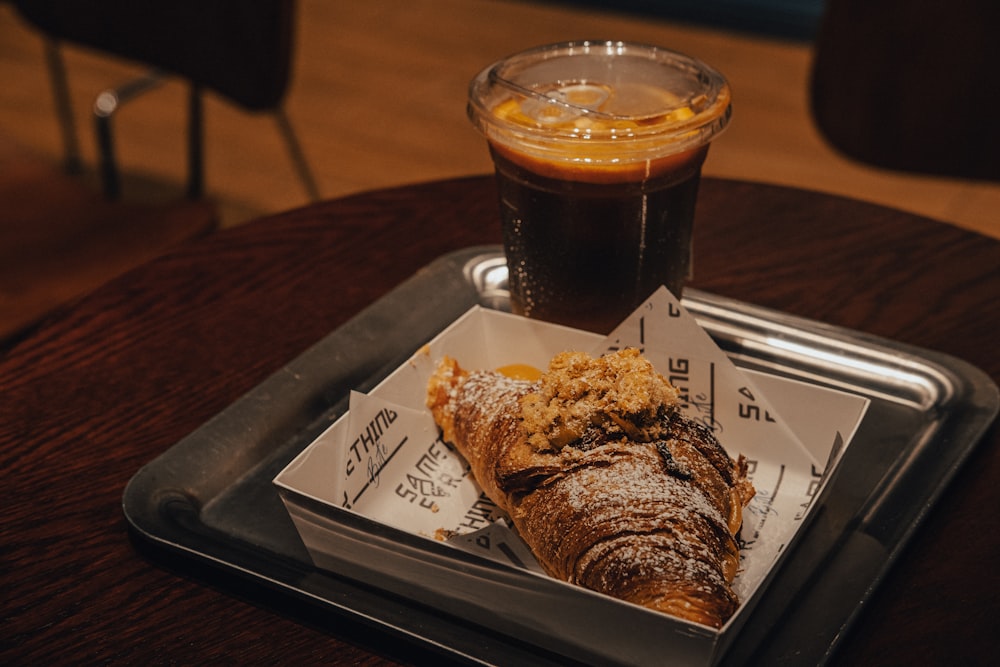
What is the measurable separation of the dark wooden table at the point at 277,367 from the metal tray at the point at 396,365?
0.02 m

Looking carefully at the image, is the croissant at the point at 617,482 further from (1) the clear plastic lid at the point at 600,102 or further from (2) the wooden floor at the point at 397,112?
(2) the wooden floor at the point at 397,112

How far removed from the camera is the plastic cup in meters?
0.82

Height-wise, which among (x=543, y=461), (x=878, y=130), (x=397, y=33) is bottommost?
(x=397, y=33)


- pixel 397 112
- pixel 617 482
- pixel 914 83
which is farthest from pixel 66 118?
pixel 617 482

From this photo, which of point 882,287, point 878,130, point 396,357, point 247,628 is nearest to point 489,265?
point 396,357

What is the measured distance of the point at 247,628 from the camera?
0.66 meters

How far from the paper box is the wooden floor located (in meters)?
1.90

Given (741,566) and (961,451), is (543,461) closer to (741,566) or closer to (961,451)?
(741,566)

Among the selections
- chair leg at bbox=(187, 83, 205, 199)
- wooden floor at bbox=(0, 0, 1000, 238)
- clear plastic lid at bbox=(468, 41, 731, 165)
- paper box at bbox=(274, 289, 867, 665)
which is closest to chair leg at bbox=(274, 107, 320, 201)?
chair leg at bbox=(187, 83, 205, 199)

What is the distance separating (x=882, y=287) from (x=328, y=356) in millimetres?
546

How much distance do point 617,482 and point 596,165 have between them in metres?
0.27

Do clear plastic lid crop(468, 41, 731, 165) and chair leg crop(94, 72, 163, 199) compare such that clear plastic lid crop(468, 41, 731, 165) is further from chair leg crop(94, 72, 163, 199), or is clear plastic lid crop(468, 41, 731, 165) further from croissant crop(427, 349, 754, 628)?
chair leg crop(94, 72, 163, 199)

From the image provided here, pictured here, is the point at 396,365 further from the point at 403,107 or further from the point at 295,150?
the point at 403,107

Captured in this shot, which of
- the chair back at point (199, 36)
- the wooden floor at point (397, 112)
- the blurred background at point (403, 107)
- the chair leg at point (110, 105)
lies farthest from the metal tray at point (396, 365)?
the wooden floor at point (397, 112)
